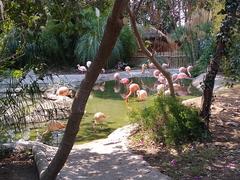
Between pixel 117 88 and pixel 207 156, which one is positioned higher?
pixel 117 88

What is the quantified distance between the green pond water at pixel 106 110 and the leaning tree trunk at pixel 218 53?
74.6 inches

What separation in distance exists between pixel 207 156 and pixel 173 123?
70 cm

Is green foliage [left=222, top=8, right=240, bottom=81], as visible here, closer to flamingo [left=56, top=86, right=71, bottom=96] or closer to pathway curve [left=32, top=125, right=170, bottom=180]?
pathway curve [left=32, top=125, right=170, bottom=180]

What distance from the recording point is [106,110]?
10141 millimetres

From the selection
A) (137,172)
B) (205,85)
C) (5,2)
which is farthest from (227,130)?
(5,2)

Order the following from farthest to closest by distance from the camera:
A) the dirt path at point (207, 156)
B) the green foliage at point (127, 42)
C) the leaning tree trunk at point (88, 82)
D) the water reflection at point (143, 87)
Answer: the green foliage at point (127, 42)
the water reflection at point (143, 87)
the dirt path at point (207, 156)
the leaning tree trunk at point (88, 82)

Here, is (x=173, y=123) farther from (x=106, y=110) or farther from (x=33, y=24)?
(x=106, y=110)

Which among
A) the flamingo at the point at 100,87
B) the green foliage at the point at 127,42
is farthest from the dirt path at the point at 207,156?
the green foliage at the point at 127,42

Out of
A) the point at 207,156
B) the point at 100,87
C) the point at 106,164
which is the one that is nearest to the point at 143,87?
the point at 100,87

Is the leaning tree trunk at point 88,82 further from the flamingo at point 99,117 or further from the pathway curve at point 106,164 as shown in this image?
the flamingo at point 99,117

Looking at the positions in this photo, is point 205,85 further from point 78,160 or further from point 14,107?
point 14,107

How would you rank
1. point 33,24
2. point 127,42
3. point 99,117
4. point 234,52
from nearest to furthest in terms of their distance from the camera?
point 33,24, point 234,52, point 99,117, point 127,42

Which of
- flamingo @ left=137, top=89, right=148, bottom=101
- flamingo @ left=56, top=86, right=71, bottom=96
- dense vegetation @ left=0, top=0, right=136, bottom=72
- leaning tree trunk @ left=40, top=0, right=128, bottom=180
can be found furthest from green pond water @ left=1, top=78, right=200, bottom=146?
leaning tree trunk @ left=40, top=0, right=128, bottom=180

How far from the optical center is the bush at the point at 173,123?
556cm
